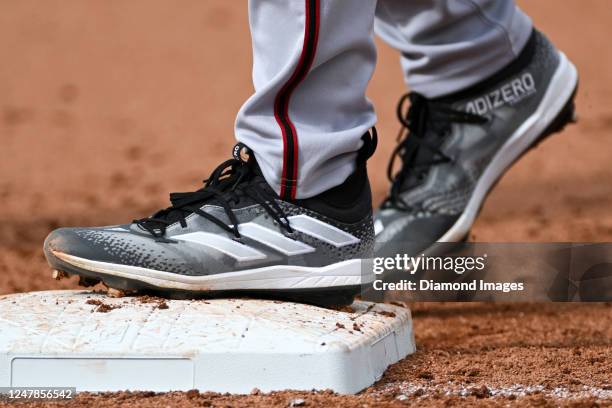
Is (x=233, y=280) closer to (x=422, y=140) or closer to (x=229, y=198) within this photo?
(x=229, y=198)

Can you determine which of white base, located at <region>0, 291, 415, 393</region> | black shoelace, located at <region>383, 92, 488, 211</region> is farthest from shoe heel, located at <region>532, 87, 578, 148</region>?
white base, located at <region>0, 291, 415, 393</region>

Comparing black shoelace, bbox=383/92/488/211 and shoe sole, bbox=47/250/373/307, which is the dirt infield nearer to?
shoe sole, bbox=47/250/373/307

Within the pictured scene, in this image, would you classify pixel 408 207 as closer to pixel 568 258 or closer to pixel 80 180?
pixel 568 258

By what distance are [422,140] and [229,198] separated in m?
0.87

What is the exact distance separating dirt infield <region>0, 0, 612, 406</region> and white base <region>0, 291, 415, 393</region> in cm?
4

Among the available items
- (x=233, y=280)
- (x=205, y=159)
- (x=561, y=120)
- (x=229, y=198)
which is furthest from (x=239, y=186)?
(x=205, y=159)

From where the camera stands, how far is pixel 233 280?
203cm

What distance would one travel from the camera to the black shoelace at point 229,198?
2.03 metres

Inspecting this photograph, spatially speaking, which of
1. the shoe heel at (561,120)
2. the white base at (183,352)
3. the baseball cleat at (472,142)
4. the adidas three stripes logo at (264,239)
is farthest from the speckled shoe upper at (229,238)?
the shoe heel at (561,120)

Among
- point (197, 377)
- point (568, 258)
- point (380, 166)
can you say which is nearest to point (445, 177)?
point (568, 258)

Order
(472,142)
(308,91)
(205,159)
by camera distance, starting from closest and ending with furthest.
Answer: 1. (308,91)
2. (472,142)
3. (205,159)

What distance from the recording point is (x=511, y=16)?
2.69 m

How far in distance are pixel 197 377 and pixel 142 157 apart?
3298 mm

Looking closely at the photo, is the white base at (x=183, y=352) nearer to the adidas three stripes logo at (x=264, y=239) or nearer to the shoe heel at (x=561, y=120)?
the adidas three stripes logo at (x=264, y=239)
